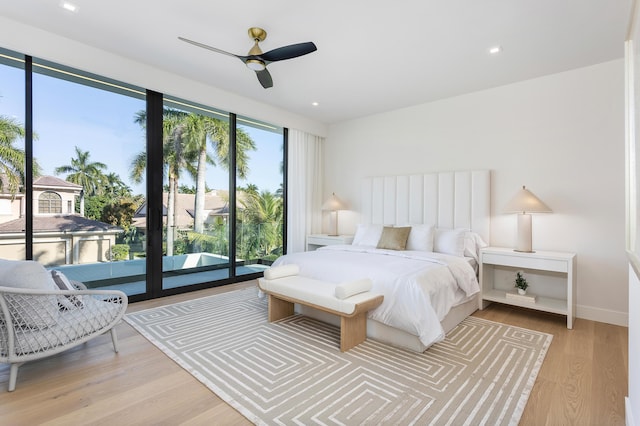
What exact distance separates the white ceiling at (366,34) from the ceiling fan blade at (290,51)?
11.3 inches

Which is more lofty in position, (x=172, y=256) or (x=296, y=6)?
(x=296, y=6)

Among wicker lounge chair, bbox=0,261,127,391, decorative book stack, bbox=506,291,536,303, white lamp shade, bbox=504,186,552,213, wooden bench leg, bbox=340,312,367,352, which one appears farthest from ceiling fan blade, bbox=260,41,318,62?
decorative book stack, bbox=506,291,536,303

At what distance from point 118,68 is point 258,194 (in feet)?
8.30

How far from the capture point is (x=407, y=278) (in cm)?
269

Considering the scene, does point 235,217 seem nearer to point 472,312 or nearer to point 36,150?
point 36,150

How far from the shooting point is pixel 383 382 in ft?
6.93

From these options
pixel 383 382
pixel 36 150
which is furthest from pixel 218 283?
pixel 383 382

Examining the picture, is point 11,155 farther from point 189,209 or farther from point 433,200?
point 433,200

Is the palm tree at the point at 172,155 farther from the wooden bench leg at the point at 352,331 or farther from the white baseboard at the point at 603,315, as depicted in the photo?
the white baseboard at the point at 603,315

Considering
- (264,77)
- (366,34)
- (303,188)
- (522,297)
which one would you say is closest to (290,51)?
(264,77)

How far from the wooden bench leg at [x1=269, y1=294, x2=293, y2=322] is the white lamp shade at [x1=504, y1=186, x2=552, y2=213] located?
8.79ft

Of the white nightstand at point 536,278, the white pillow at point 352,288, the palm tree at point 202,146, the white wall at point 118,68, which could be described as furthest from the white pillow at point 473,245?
the palm tree at point 202,146

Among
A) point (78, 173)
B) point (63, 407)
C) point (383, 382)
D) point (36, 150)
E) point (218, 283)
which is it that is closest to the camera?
point (63, 407)

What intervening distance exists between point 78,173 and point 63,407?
2.58 meters
